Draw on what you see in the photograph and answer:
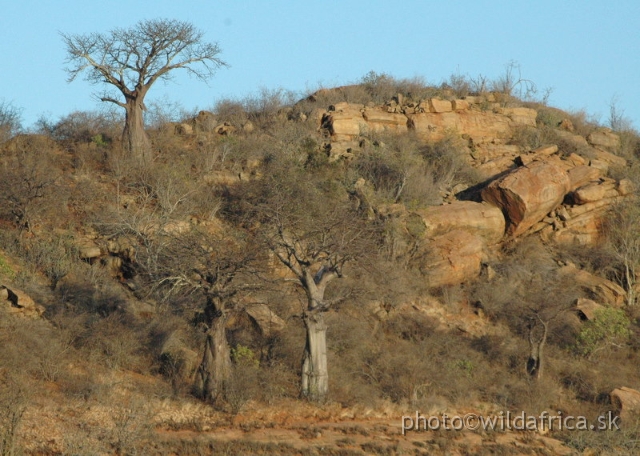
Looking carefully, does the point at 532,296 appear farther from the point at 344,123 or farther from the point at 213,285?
the point at 344,123

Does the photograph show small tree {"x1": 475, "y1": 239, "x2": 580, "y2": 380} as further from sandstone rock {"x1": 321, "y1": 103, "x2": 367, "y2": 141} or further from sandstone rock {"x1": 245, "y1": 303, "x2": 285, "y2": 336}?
sandstone rock {"x1": 321, "y1": 103, "x2": 367, "y2": 141}

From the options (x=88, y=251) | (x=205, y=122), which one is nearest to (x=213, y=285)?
(x=88, y=251)

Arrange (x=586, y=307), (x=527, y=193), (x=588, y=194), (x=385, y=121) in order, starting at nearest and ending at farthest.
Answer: (x=586, y=307) → (x=527, y=193) → (x=588, y=194) → (x=385, y=121)

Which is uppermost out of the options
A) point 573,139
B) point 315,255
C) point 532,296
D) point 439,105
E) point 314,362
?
point 439,105

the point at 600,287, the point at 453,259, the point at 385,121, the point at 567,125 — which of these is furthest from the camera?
the point at 567,125

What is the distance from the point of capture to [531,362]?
1995cm

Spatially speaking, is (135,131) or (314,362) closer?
(314,362)

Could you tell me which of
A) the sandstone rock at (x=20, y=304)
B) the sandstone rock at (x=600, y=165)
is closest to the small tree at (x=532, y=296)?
the sandstone rock at (x=600, y=165)

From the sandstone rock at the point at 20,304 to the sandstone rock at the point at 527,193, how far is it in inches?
566

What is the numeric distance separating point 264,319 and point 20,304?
537 centimetres

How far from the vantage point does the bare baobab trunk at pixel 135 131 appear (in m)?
26.7

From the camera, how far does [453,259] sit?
78.9ft

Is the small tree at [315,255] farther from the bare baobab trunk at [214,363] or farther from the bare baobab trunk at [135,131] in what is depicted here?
the bare baobab trunk at [135,131]

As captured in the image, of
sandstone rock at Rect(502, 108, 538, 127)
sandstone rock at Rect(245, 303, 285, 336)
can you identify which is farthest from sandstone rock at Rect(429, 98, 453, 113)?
sandstone rock at Rect(245, 303, 285, 336)
